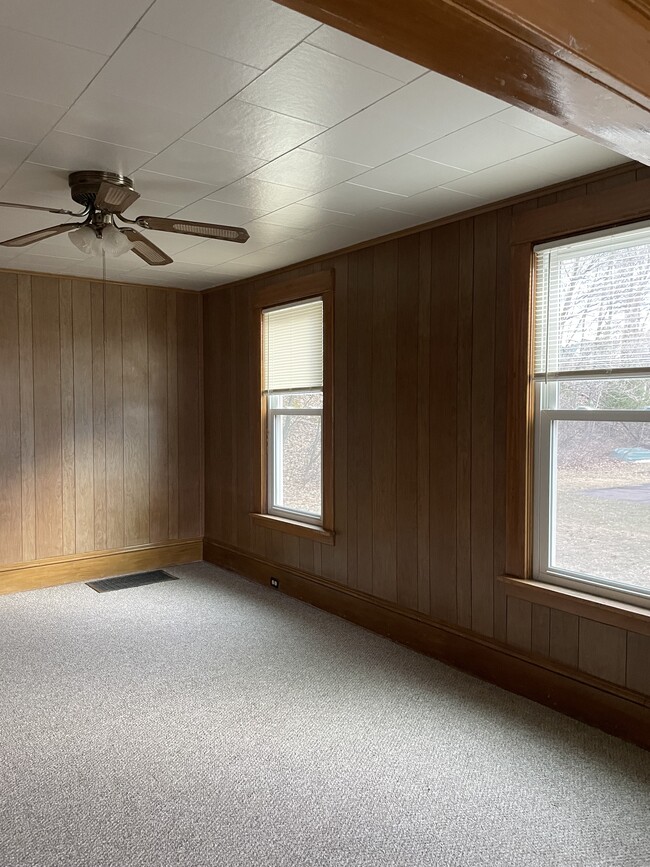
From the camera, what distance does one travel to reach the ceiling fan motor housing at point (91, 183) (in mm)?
2912

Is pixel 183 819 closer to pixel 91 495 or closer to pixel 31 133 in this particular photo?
pixel 31 133

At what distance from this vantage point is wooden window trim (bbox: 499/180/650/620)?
10.2 ft

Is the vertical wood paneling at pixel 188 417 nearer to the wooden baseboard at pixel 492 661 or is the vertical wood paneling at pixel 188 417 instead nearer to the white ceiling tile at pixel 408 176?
the wooden baseboard at pixel 492 661

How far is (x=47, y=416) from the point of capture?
17.4ft

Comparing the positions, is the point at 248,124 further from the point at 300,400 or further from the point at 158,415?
the point at 158,415

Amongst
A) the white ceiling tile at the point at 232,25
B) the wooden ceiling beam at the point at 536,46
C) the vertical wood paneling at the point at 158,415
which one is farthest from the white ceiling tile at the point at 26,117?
the vertical wood paneling at the point at 158,415

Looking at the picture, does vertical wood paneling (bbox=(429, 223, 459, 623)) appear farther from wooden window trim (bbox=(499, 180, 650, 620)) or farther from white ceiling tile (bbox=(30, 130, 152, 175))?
white ceiling tile (bbox=(30, 130, 152, 175))

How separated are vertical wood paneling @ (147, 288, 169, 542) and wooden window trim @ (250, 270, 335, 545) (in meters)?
0.95

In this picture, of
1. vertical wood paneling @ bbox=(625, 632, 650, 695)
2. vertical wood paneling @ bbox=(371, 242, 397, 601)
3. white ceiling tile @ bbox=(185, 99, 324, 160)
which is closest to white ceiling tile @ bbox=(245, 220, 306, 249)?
vertical wood paneling @ bbox=(371, 242, 397, 601)

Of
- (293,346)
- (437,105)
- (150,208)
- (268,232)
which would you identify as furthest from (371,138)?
(293,346)

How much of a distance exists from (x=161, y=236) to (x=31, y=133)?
1587 millimetres

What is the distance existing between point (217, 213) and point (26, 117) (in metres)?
1.33

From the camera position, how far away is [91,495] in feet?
18.1

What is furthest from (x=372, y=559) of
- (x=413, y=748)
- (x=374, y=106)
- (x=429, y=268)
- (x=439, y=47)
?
(x=439, y=47)
